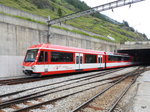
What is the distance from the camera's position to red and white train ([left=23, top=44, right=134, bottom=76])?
13156 mm

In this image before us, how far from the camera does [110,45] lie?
35.9 m

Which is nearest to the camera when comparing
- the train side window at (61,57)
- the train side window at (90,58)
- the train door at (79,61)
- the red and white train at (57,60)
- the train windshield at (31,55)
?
the red and white train at (57,60)

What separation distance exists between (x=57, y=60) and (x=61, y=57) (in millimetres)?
643

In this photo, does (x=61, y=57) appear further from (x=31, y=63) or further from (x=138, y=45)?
(x=138, y=45)

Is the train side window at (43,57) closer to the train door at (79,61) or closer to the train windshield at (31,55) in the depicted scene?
the train windshield at (31,55)

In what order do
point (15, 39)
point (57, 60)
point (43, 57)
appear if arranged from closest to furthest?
point (43, 57) < point (57, 60) < point (15, 39)

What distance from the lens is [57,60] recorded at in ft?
48.5

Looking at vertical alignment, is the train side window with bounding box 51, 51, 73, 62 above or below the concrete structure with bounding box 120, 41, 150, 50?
below

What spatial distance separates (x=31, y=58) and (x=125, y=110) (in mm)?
9649

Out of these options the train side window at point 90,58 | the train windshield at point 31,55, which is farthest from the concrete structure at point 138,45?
the train windshield at point 31,55

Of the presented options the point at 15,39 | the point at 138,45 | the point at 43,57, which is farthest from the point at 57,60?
the point at 138,45

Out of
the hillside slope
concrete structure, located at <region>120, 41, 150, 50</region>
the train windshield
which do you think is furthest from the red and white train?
concrete structure, located at <region>120, 41, 150, 50</region>

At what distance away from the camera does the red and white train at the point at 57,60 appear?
13.2 meters

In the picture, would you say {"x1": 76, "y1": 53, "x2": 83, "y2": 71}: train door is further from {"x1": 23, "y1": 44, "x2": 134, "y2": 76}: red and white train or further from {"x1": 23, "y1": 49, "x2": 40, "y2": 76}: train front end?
{"x1": 23, "y1": 49, "x2": 40, "y2": 76}: train front end
